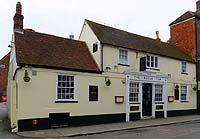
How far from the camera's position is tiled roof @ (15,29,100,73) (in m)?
14.7

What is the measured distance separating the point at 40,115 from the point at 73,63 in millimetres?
3772

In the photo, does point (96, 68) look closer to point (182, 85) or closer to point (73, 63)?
point (73, 63)

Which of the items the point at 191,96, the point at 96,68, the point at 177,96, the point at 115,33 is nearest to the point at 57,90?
the point at 96,68

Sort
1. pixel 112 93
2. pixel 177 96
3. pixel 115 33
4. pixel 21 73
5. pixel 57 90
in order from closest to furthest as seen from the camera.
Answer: pixel 21 73 → pixel 57 90 → pixel 112 93 → pixel 115 33 → pixel 177 96

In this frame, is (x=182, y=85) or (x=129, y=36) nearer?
(x=129, y=36)

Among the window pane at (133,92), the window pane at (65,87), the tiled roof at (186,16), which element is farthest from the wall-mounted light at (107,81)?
the tiled roof at (186,16)

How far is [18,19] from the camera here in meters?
16.5

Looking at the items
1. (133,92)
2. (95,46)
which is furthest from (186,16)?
(95,46)

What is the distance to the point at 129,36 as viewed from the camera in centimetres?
2120

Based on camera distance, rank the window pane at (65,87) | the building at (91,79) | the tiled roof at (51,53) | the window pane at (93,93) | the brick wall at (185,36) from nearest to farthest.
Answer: the building at (91,79)
the tiled roof at (51,53)
the window pane at (65,87)
the window pane at (93,93)
the brick wall at (185,36)

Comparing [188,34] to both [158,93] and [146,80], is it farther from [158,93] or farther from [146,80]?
[146,80]

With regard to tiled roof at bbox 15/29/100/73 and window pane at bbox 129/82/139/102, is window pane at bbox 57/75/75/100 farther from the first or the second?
window pane at bbox 129/82/139/102

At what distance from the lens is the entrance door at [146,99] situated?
19869 mm

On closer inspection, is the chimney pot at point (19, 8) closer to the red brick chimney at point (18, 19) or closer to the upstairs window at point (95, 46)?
the red brick chimney at point (18, 19)
